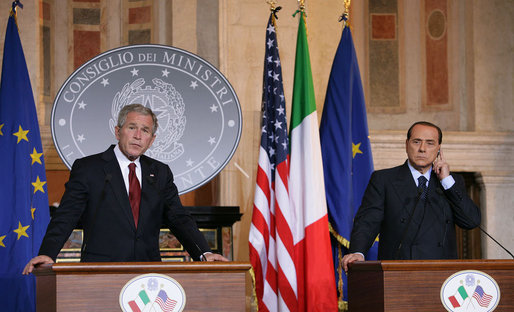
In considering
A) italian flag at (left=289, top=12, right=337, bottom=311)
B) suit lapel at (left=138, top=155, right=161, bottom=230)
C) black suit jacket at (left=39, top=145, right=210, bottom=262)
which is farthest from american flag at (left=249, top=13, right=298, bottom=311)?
suit lapel at (left=138, top=155, right=161, bottom=230)

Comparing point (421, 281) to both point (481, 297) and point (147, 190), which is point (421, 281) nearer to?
point (481, 297)

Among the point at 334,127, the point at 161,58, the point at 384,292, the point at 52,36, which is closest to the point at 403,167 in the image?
the point at 384,292

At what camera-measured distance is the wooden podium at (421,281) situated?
10.6ft

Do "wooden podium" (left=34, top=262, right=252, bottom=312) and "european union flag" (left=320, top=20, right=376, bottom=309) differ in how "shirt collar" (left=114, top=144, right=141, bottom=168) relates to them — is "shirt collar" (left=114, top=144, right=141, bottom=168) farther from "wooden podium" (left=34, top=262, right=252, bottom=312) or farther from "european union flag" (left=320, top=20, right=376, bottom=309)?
"european union flag" (left=320, top=20, right=376, bottom=309)

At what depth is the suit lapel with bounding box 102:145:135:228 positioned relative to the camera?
400 centimetres

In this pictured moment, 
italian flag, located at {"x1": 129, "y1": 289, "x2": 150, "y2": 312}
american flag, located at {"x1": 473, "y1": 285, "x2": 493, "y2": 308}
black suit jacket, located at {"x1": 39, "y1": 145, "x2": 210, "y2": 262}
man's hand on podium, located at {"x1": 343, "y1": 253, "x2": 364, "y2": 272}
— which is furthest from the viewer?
black suit jacket, located at {"x1": 39, "y1": 145, "x2": 210, "y2": 262}

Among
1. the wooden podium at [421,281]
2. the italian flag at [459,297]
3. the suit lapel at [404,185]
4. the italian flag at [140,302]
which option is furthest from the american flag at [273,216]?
the italian flag at [140,302]

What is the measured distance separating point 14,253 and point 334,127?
106 inches

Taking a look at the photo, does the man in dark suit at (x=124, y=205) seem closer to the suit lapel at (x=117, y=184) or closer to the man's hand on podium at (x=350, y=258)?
the suit lapel at (x=117, y=184)

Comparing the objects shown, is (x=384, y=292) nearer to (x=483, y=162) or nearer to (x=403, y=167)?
(x=403, y=167)

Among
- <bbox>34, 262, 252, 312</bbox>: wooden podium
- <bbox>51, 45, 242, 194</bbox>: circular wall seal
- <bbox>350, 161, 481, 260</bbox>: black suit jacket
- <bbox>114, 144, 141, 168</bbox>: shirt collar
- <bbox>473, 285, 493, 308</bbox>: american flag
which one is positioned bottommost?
<bbox>473, 285, 493, 308</bbox>: american flag

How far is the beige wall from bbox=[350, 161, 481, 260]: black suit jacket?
284 centimetres

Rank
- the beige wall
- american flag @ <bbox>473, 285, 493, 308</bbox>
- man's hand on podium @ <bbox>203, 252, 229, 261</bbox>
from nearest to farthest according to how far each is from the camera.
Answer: american flag @ <bbox>473, 285, 493, 308</bbox> < man's hand on podium @ <bbox>203, 252, 229, 261</bbox> < the beige wall

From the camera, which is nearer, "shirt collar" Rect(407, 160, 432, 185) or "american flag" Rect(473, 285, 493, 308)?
"american flag" Rect(473, 285, 493, 308)
